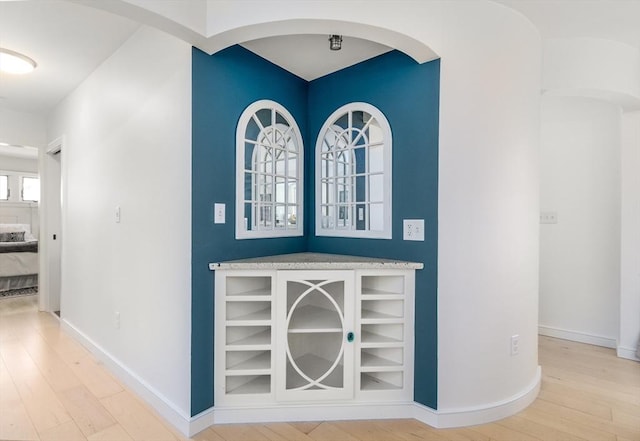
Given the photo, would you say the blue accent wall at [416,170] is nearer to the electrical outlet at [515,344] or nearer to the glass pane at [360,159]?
the glass pane at [360,159]

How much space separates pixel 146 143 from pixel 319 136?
1175mm

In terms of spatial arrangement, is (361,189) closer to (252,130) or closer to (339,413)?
(252,130)

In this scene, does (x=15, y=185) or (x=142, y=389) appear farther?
(x=15, y=185)

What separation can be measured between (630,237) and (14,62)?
200 inches

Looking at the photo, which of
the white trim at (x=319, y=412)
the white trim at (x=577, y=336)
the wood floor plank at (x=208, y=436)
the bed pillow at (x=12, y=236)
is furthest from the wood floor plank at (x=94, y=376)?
the bed pillow at (x=12, y=236)

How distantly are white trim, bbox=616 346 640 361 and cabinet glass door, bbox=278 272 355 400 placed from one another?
2.49 meters

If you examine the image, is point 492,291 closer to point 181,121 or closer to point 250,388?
point 250,388

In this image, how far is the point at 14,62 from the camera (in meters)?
2.49

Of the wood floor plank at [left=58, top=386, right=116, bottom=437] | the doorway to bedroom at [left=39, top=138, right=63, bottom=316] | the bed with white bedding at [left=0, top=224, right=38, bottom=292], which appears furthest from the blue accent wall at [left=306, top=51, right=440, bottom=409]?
the bed with white bedding at [left=0, top=224, right=38, bottom=292]

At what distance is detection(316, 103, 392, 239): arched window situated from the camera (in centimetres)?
213

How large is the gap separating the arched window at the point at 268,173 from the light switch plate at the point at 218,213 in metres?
0.11

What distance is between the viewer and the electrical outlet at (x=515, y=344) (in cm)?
196

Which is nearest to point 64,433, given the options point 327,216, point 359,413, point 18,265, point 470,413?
point 359,413

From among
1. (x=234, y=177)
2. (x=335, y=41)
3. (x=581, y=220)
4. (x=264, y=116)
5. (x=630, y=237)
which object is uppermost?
(x=335, y=41)
